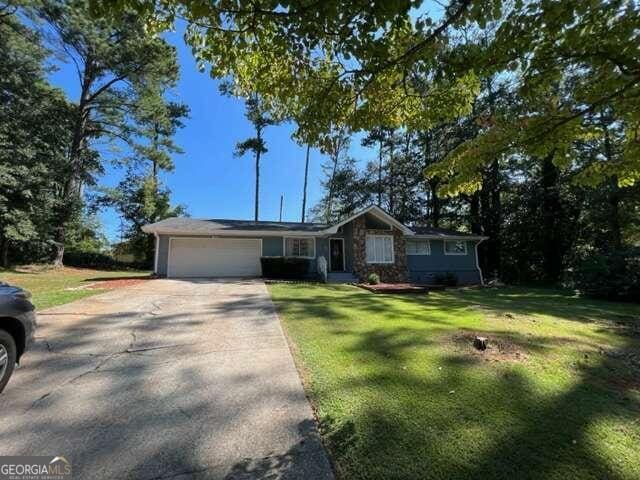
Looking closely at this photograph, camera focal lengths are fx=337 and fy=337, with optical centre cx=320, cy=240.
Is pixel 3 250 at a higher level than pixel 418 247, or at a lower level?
lower

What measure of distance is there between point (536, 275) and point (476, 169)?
20.3 meters

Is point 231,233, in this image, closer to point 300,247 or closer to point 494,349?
point 300,247

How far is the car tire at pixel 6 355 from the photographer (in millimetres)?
3229

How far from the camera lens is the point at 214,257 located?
16.7 m

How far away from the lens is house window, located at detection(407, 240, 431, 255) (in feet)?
62.8

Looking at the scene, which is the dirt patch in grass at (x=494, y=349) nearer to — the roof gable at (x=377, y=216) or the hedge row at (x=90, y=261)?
the roof gable at (x=377, y=216)

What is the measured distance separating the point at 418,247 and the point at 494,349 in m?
15.0

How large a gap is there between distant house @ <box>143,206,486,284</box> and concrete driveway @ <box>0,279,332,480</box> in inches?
422

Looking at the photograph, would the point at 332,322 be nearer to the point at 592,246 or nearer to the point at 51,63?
the point at 592,246

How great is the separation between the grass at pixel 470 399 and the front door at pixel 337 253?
12414mm

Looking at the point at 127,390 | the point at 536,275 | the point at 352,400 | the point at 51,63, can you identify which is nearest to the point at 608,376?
the point at 352,400

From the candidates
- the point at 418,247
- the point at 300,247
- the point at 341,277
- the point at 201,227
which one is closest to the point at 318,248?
the point at 300,247

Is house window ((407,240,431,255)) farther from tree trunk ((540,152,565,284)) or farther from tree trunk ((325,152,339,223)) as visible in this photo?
tree trunk ((325,152,339,223))

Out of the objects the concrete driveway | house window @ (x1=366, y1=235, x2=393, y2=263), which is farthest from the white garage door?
the concrete driveway
